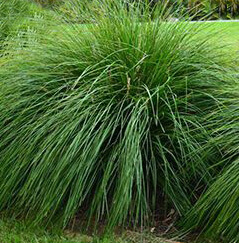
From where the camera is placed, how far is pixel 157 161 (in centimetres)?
279

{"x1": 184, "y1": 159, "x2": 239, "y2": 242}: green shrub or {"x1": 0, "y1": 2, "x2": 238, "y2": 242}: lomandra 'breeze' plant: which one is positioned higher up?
{"x1": 0, "y1": 2, "x2": 238, "y2": 242}: lomandra 'breeze' plant

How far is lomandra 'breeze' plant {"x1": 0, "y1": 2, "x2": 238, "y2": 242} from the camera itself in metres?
2.59

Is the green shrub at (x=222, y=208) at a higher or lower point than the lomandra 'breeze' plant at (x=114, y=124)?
lower

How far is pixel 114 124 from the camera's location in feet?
8.91

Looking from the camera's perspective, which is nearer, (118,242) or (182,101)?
(118,242)

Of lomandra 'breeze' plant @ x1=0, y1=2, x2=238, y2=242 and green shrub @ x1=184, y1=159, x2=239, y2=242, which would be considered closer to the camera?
green shrub @ x1=184, y1=159, x2=239, y2=242

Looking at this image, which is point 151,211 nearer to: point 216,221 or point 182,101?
point 216,221

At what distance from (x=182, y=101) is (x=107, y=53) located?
64cm

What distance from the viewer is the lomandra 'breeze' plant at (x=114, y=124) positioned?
2.59 m

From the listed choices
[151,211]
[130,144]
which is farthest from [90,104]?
[151,211]

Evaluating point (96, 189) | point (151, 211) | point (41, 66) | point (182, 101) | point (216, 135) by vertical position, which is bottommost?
point (151, 211)

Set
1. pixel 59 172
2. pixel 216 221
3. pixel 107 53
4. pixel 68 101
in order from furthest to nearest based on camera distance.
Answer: pixel 107 53, pixel 68 101, pixel 59 172, pixel 216 221

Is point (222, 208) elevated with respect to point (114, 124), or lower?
lower

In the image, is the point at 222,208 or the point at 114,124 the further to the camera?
the point at 114,124
